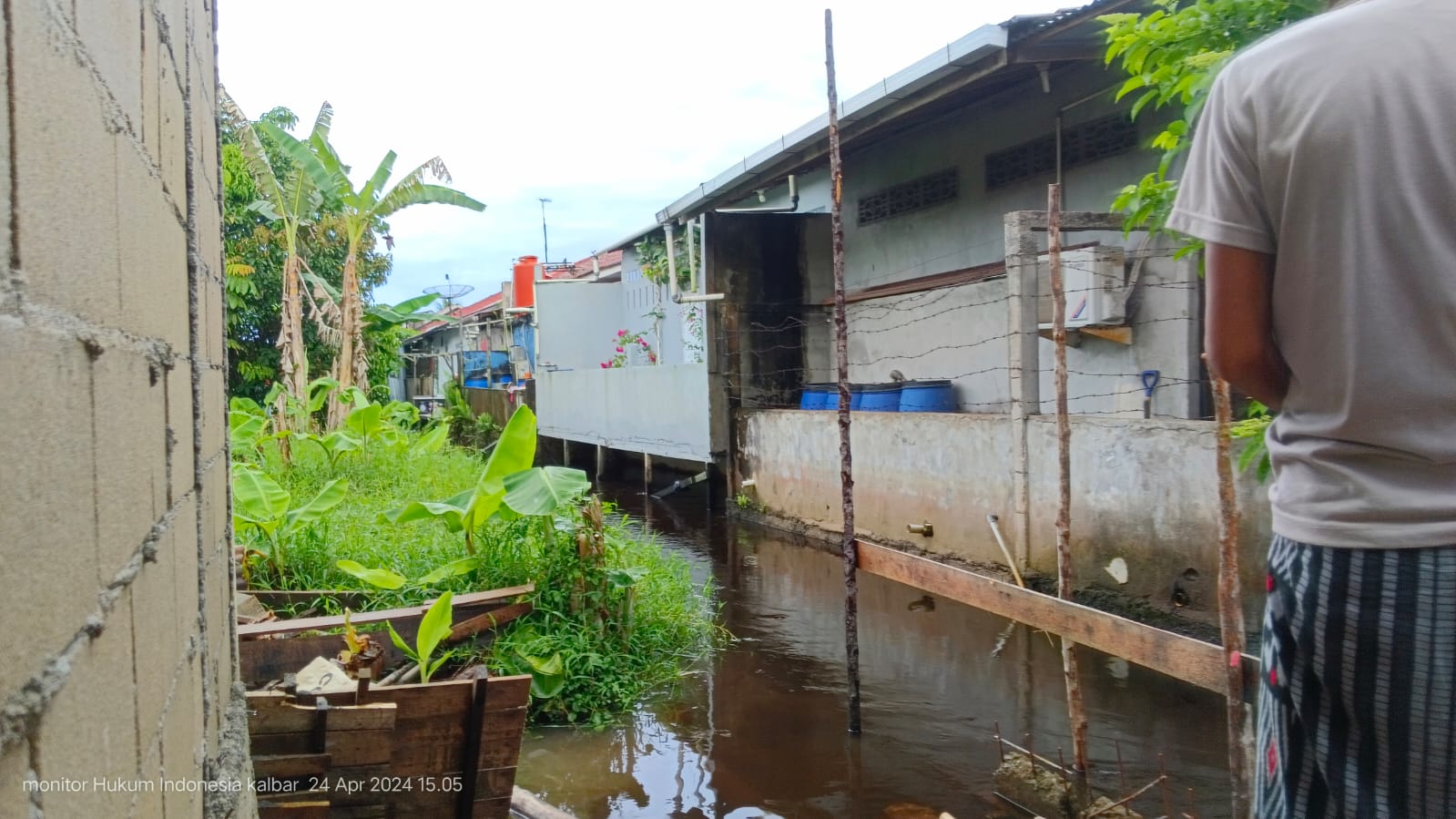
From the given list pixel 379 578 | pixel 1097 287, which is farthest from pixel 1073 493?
pixel 379 578

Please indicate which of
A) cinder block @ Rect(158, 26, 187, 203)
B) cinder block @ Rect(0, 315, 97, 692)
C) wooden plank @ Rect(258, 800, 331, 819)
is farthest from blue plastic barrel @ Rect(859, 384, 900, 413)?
cinder block @ Rect(0, 315, 97, 692)

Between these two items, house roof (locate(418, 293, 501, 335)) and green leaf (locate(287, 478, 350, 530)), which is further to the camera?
house roof (locate(418, 293, 501, 335))

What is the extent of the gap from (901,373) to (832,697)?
5.65 m

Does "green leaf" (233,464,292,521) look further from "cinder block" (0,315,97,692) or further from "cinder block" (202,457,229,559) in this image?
"cinder block" (0,315,97,692)

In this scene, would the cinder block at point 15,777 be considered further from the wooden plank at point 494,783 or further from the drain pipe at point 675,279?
the drain pipe at point 675,279

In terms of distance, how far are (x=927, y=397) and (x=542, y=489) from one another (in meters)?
4.99

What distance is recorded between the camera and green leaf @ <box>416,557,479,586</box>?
5.78 meters

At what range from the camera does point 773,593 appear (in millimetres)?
8742

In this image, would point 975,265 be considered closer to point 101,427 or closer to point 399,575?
point 399,575

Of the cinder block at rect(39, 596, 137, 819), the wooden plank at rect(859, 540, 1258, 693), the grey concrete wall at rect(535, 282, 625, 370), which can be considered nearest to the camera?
the cinder block at rect(39, 596, 137, 819)

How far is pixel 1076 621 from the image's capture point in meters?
3.62

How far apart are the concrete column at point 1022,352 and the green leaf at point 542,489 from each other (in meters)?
3.43

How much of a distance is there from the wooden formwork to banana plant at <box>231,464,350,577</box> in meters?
2.77

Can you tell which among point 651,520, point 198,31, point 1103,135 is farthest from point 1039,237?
point 651,520
